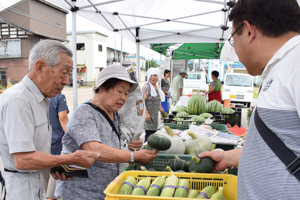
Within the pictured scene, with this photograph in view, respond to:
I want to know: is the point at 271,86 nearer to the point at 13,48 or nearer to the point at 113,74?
the point at 113,74

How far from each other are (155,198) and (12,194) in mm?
1024

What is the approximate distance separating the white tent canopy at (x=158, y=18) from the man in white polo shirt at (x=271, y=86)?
12.5 ft

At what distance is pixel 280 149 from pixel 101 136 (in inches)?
52.0

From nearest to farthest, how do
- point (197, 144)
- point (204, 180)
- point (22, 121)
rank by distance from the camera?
point (22, 121)
point (204, 180)
point (197, 144)

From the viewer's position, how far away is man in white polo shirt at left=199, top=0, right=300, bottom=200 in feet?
3.05

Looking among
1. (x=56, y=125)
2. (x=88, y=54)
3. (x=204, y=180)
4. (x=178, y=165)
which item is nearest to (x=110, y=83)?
(x=178, y=165)

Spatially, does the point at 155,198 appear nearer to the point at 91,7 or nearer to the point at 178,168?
the point at 178,168

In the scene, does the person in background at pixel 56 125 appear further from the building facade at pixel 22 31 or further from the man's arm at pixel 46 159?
the building facade at pixel 22 31

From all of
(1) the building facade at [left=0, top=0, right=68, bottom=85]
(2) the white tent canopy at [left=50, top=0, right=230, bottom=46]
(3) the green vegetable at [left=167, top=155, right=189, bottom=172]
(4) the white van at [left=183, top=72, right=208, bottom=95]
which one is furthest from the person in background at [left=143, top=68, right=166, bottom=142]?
(1) the building facade at [left=0, top=0, right=68, bottom=85]

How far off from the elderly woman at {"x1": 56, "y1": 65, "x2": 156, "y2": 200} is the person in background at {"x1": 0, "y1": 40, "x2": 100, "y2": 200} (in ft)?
0.50

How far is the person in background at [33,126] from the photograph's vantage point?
151cm

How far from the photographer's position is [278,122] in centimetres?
96

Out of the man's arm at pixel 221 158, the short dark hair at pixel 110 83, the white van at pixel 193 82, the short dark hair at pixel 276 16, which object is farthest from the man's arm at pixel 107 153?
the white van at pixel 193 82

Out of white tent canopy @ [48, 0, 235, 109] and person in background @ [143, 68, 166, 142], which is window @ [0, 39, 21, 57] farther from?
person in background @ [143, 68, 166, 142]
